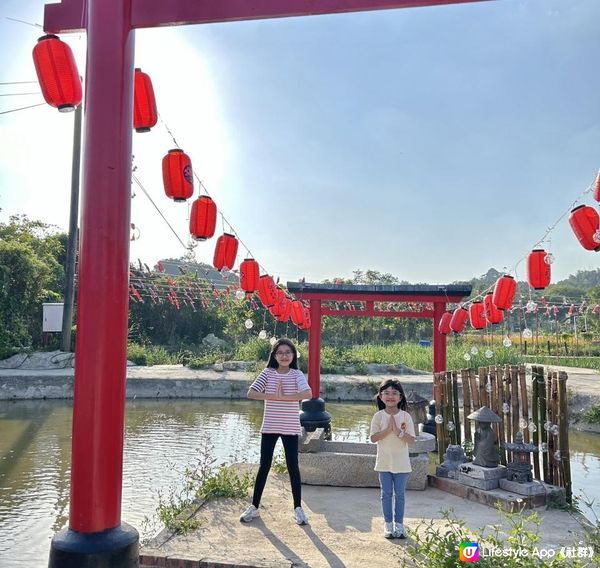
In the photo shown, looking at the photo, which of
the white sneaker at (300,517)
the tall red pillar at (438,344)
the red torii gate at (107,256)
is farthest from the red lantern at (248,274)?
the red torii gate at (107,256)

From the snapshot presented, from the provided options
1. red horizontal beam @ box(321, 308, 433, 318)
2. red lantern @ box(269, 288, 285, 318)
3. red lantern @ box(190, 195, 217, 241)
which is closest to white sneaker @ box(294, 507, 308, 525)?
red lantern @ box(190, 195, 217, 241)

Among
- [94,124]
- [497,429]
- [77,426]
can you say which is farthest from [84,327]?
[497,429]

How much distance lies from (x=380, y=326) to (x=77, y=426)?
32.9 m

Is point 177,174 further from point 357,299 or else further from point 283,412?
point 357,299

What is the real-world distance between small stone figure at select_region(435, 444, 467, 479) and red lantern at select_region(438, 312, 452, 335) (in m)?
3.08

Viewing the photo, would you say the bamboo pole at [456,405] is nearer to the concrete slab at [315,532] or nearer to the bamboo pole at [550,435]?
the concrete slab at [315,532]

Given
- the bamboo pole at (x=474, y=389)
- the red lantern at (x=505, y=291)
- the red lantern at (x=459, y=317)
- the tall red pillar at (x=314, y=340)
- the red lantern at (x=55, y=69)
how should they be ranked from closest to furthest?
the red lantern at (x=55, y=69) < the bamboo pole at (x=474, y=389) < the red lantern at (x=505, y=291) < the red lantern at (x=459, y=317) < the tall red pillar at (x=314, y=340)

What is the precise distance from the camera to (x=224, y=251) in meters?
8.05

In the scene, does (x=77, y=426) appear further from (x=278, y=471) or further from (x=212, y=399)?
(x=212, y=399)

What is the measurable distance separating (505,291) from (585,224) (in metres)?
2.42

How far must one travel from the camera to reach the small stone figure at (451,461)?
6.23m

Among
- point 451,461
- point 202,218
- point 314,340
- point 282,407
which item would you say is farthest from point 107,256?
point 314,340

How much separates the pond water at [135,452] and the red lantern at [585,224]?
11.6 feet


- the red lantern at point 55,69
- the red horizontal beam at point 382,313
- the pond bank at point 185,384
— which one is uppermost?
the red lantern at point 55,69
